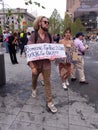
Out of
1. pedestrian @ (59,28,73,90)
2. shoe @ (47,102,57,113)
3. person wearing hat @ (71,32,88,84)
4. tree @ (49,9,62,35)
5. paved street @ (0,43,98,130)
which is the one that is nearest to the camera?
paved street @ (0,43,98,130)

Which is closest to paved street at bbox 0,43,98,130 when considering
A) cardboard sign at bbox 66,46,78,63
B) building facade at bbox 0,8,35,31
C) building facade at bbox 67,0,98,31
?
cardboard sign at bbox 66,46,78,63

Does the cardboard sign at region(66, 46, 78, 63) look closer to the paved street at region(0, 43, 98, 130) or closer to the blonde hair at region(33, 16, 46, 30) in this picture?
the paved street at region(0, 43, 98, 130)

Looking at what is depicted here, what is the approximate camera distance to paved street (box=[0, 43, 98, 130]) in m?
4.20

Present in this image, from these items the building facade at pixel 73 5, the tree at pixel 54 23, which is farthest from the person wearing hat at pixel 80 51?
the building facade at pixel 73 5

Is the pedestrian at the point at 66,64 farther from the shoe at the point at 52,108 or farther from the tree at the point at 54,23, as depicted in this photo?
the tree at the point at 54,23

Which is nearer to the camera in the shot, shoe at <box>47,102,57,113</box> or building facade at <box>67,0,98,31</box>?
shoe at <box>47,102,57,113</box>

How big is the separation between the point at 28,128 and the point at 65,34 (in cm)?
321

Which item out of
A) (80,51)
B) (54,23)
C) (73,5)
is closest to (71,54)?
(80,51)

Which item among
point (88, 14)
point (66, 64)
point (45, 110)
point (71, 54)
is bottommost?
point (45, 110)

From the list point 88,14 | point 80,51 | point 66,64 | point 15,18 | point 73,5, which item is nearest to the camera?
point 66,64

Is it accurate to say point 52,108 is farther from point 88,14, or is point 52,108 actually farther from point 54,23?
point 88,14

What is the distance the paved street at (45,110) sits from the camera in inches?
165

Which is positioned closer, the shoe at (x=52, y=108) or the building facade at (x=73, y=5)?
the shoe at (x=52, y=108)

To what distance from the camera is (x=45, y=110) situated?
4.84m
